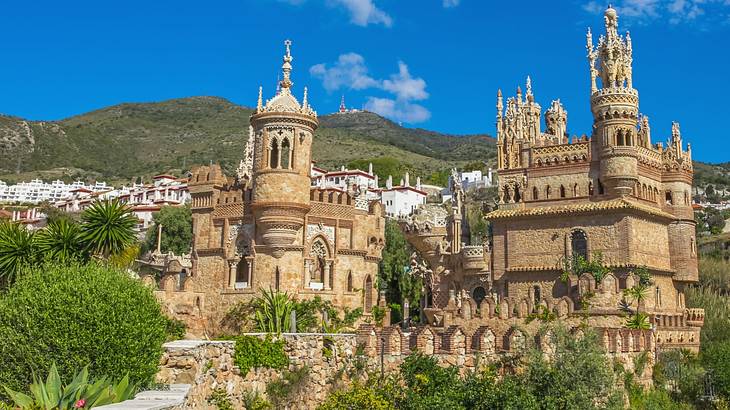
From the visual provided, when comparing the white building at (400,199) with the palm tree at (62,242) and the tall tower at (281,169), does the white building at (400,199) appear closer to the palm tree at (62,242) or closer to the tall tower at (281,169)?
the tall tower at (281,169)

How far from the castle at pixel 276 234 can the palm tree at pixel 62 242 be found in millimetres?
5684

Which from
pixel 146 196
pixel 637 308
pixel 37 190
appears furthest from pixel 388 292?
pixel 37 190

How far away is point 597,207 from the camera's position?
105ft

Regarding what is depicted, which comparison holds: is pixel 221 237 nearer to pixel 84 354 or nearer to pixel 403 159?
pixel 84 354

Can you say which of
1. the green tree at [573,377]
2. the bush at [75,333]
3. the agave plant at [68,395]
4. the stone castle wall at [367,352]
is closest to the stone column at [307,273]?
the stone castle wall at [367,352]

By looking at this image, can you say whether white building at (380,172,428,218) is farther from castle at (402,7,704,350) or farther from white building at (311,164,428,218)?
castle at (402,7,704,350)

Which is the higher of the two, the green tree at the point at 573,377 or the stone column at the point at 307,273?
the stone column at the point at 307,273

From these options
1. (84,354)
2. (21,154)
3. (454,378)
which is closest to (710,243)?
(454,378)

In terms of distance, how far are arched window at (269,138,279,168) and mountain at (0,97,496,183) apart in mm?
77379

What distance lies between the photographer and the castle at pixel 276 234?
31094 mm

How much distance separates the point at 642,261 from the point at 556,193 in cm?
483

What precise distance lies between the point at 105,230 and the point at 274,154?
26.8 feet

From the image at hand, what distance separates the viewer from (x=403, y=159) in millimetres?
134375

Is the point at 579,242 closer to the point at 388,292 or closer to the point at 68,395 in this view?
the point at 388,292
